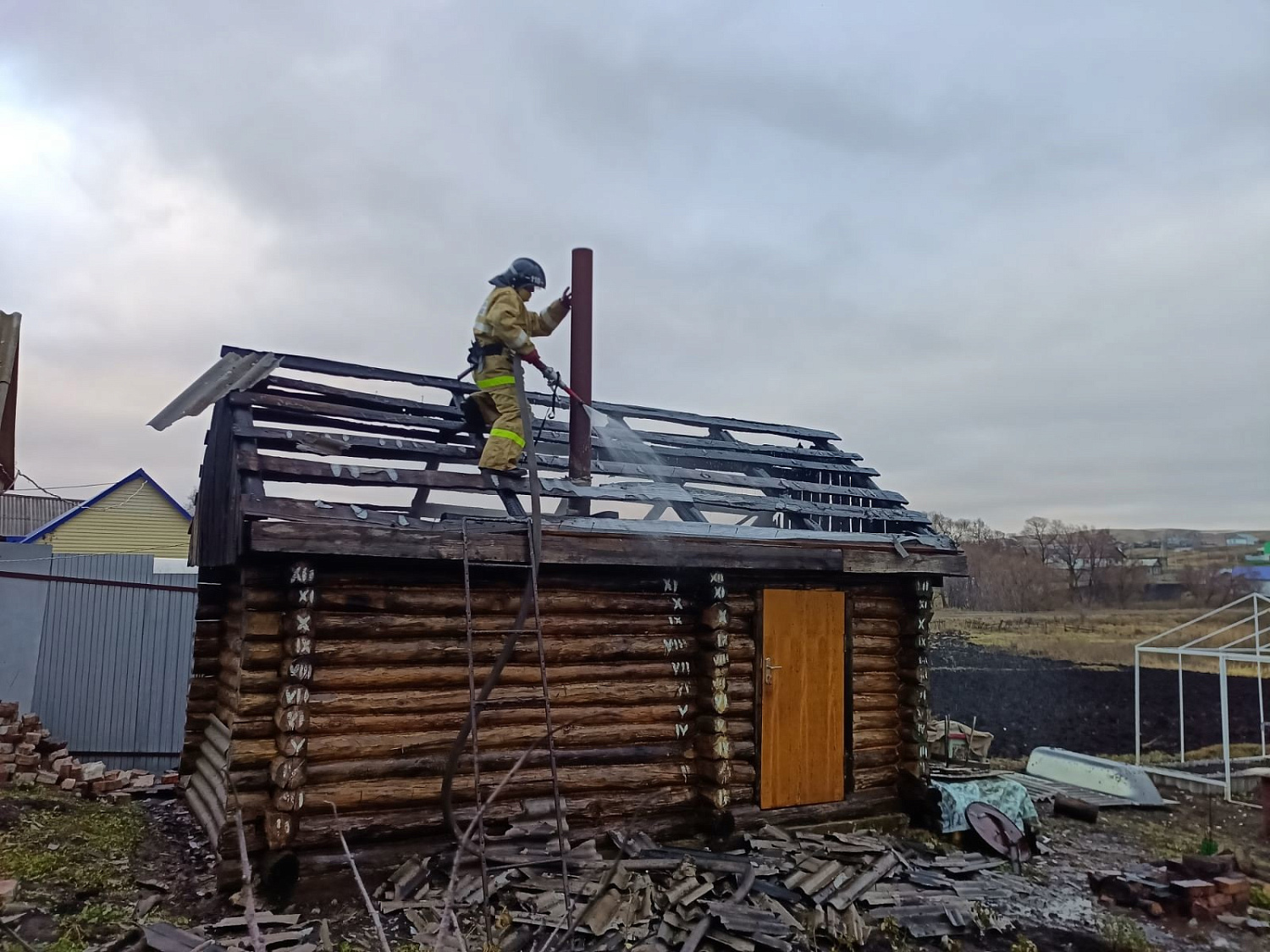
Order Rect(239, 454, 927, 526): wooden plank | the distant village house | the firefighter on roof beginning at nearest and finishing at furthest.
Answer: Rect(239, 454, 927, 526): wooden plank, the firefighter on roof, the distant village house

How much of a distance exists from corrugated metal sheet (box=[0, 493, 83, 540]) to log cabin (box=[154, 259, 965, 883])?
30.1 m

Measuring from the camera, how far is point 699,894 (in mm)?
6785

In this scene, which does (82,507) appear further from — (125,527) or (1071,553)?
(1071,553)

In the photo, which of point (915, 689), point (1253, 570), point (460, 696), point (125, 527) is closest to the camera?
point (460, 696)

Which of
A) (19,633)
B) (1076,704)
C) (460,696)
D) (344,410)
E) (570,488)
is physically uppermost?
(344,410)

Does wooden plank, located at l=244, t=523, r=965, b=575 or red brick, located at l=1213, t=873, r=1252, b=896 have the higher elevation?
wooden plank, located at l=244, t=523, r=965, b=575

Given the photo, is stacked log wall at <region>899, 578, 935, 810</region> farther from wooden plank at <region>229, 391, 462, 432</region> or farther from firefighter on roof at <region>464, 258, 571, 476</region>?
wooden plank at <region>229, 391, 462, 432</region>

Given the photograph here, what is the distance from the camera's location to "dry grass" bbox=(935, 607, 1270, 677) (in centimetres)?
3152

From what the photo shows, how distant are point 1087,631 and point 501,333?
38.9 metres

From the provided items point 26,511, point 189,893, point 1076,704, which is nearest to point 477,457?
point 189,893

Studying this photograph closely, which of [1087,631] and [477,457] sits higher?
[477,457]

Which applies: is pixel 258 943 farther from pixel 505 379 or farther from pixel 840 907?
pixel 505 379

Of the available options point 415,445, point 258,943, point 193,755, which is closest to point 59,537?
point 193,755

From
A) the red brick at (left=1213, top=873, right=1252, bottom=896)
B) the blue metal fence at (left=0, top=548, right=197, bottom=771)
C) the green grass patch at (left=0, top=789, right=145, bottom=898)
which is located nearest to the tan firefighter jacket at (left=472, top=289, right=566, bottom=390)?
the green grass patch at (left=0, top=789, right=145, bottom=898)
